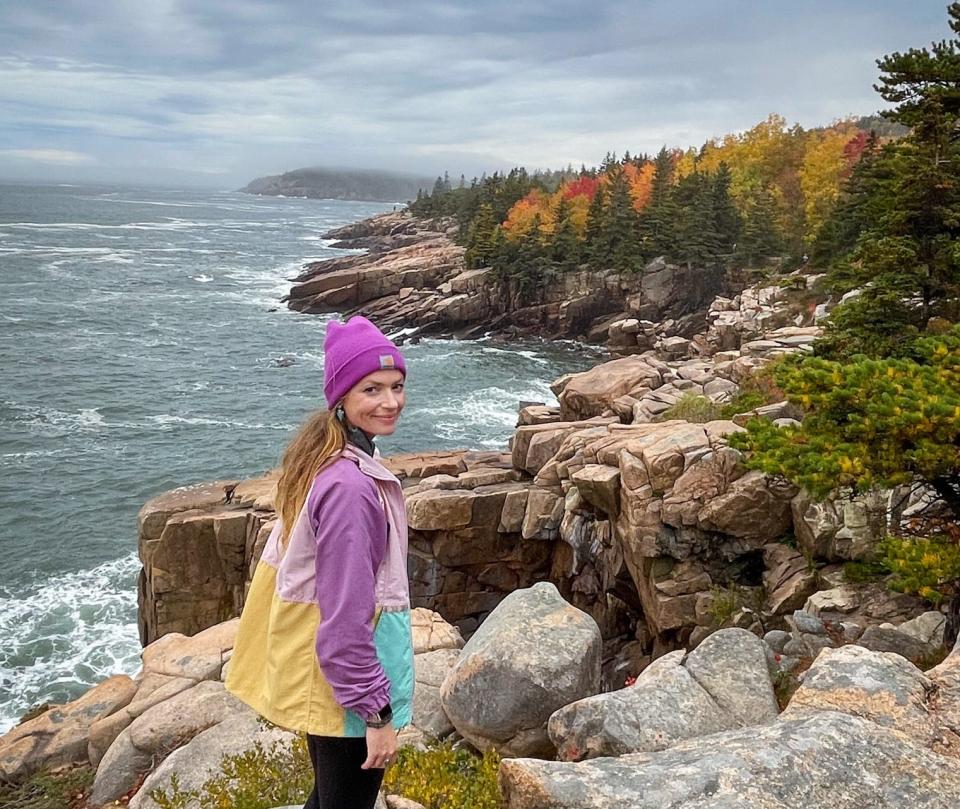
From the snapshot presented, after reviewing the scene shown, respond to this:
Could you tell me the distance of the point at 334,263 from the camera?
84500 mm

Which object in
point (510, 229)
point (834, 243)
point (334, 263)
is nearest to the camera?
point (834, 243)

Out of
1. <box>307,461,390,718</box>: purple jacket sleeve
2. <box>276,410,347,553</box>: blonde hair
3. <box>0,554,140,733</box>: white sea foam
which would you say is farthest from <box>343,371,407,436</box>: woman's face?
<box>0,554,140,733</box>: white sea foam

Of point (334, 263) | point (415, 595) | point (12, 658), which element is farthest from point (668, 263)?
point (12, 658)

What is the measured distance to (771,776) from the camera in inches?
170

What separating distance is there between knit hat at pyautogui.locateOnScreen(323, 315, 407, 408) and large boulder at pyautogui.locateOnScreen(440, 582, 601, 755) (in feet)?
18.3

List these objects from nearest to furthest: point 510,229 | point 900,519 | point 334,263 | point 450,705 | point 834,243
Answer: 1. point 450,705
2. point 900,519
3. point 834,243
4. point 510,229
5. point 334,263

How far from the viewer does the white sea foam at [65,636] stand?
19.6m

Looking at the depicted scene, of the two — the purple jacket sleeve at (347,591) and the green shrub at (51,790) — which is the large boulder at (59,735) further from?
the purple jacket sleeve at (347,591)

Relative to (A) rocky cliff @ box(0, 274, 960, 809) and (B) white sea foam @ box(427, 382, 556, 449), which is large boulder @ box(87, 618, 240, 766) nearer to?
(A) rocky cliff @ box(0, 274, 960, 809)

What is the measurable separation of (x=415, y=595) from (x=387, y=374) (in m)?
16.9

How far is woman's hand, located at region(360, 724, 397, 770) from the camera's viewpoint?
3.53m

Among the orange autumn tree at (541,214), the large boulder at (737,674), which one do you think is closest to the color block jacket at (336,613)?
the large boulder at (737,674)

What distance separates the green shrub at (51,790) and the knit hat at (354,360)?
8.62 metres

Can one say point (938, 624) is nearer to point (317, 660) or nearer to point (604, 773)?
point (604, 773)
